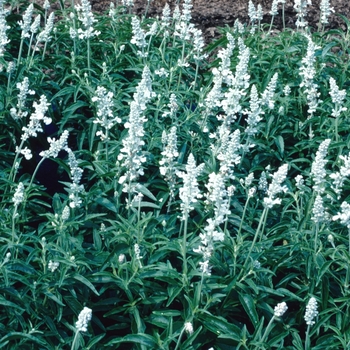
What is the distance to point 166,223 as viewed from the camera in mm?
4805

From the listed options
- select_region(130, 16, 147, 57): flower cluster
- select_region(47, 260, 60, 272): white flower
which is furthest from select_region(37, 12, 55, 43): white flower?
select_region(47, 260, 60, 272): white flower

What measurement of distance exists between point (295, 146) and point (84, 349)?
2527 millimetres

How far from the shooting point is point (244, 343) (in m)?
4.05

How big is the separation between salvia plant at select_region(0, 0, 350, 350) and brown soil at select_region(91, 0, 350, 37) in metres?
2.13

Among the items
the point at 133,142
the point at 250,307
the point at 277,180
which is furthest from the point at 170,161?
the point at 250,307

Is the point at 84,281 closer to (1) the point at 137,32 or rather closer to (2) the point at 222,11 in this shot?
(1) the point at 137,32

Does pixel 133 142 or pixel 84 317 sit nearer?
pixel 84 317

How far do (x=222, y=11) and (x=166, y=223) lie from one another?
13.9ft

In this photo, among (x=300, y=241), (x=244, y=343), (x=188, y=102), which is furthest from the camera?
(x=188, y=102)

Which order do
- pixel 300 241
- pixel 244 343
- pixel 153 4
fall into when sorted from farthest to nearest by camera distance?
1. pixel 153 4
2. pixel 300 241
3. pixel 244 343

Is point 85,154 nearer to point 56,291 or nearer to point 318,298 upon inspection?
point 56,291

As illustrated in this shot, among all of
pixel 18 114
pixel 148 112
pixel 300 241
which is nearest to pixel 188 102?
pixel 148 112

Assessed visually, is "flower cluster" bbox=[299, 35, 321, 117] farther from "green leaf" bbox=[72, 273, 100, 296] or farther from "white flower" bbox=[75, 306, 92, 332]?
"white flower" bbox=[75, 306, 92, 332]

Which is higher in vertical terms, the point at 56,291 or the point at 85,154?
the point at 85,154
